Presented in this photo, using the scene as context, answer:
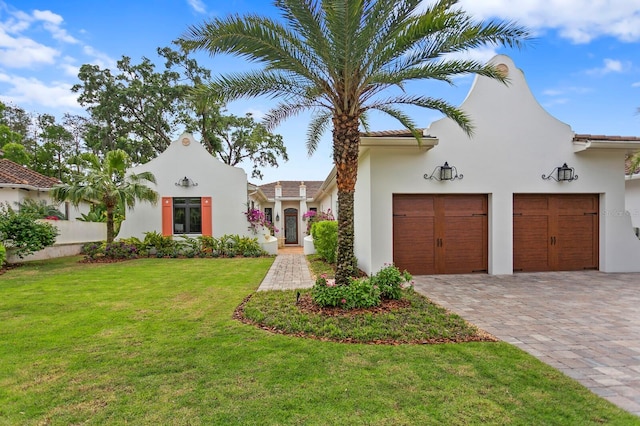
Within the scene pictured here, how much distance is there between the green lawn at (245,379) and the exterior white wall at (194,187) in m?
10.4

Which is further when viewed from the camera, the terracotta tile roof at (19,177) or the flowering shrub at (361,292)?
the terracotta tile roof at (19,177)

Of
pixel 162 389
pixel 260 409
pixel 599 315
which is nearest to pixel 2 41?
pixel 162 389

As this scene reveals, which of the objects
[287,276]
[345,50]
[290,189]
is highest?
[345,50]

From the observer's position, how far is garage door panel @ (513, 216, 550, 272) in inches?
410

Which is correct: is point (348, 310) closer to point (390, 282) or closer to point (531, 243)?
point (390, 282)

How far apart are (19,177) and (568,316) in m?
21.3

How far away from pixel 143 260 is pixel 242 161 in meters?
14.7

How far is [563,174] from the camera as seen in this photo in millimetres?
10203

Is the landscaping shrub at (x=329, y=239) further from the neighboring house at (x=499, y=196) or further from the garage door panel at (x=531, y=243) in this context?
the garage door panel at (x=531, y=243)

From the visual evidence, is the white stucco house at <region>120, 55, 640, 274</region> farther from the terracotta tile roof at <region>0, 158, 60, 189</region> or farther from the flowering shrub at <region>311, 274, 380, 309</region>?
the terracotta tile roof at <region>0, 158, 60, 189</region>

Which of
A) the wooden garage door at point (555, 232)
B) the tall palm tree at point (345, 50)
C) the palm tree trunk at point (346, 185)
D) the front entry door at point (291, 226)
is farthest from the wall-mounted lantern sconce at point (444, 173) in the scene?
the front entry door at point (291, 226)

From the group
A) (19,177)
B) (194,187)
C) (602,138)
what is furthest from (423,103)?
(19,177)

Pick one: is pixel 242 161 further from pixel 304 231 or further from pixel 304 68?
pixel 304 68

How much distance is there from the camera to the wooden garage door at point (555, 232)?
34.2 feet
